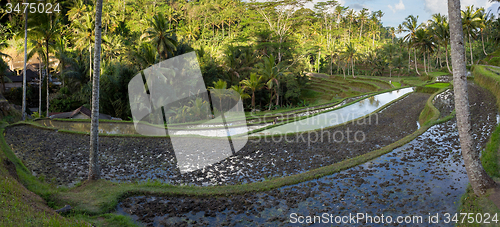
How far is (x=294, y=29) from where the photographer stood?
41469mm

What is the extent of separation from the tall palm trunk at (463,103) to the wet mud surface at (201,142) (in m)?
4.51

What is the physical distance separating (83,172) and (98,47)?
4488 mm

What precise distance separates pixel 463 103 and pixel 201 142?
10.5m

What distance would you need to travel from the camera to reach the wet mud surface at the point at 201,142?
381 inches

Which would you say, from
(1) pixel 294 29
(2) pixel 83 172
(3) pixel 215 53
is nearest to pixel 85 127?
(2) pixel 83 172

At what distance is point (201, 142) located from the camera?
46.4 feet

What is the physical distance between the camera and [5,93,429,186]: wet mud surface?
968 cm

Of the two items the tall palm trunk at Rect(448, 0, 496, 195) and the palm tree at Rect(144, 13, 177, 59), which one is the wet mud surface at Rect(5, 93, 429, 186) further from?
the palm tree at Rect(144, 13, 177, 59)

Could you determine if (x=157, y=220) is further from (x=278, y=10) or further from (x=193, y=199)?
(x=278, y=10)

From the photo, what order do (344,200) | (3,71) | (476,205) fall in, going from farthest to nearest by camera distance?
1. (3,71)
2. (344,200)
3. (476,205)

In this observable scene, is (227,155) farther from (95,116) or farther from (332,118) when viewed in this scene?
(332,118)

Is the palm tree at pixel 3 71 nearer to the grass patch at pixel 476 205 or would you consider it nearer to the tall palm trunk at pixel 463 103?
the tall palm trunk at pixel 463 103

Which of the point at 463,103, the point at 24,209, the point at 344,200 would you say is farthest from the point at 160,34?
the point at 463,103

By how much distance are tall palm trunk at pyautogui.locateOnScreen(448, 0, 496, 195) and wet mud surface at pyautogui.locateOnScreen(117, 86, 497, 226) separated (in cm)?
62
